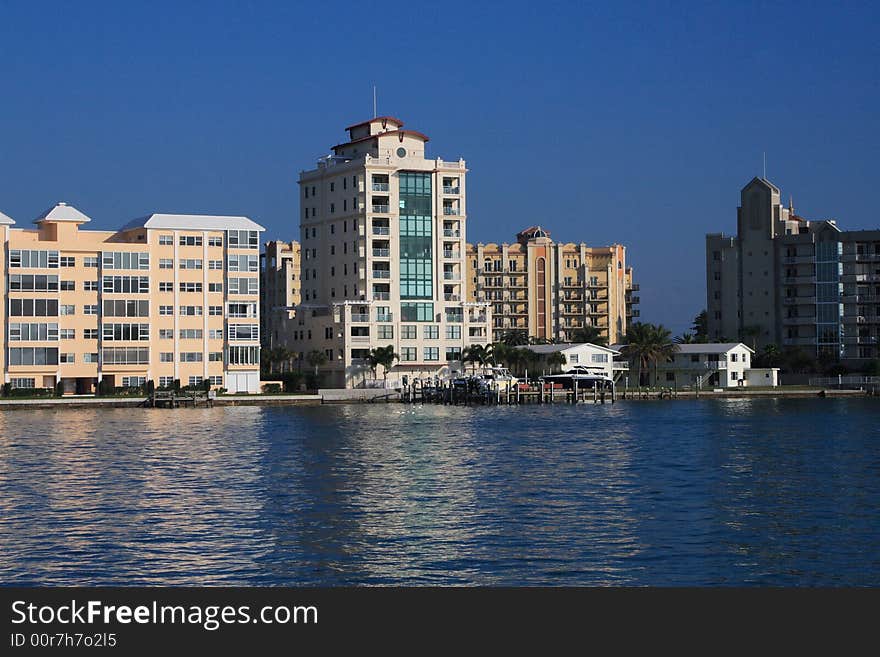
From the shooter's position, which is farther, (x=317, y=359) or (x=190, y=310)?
(x=317, y=359)

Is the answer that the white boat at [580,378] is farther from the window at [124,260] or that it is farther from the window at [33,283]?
the window at [33,283]

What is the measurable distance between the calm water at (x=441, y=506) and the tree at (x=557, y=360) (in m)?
67.9

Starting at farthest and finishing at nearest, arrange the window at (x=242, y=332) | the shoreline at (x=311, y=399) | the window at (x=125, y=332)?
1. the window at (x=242, y=332)
2. the window at (x=125, y=332)
3. the shoreline at (x=311, y=399)

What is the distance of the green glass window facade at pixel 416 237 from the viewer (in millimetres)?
162000

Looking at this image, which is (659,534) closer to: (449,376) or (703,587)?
(703,587)

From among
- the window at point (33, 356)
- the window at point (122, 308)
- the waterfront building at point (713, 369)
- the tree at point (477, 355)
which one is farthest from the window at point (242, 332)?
the waterfront building at point (713, 369)

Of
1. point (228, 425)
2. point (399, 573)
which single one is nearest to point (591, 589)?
point (399, 573)

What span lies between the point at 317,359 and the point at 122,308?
1163 inches

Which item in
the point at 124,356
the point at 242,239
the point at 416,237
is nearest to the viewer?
the point at 124,356

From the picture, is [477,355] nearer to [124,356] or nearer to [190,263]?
[190,263]

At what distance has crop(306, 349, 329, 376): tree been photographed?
158m

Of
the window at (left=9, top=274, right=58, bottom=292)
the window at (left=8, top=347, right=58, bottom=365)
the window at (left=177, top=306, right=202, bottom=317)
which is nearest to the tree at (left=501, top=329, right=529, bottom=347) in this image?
the window at (left=177, top=306, right=202, bottom=317)

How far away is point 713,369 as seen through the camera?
168 metres

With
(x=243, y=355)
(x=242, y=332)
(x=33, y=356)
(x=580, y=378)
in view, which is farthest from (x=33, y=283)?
(x=580, y=378)
